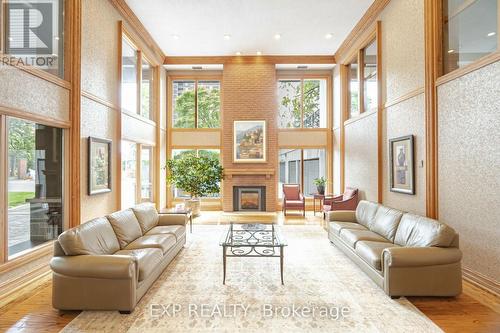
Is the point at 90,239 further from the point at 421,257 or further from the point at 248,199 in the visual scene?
the point at 248,199

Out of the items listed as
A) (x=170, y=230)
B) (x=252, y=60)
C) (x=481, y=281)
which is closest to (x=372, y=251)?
(x=481, y=281)

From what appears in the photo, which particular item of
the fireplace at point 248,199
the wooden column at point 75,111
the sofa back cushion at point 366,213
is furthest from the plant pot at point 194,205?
the sofa back cushion at point 366,213

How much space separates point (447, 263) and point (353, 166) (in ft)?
14.9

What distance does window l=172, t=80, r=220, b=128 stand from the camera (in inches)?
370

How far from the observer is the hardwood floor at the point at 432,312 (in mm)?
2564

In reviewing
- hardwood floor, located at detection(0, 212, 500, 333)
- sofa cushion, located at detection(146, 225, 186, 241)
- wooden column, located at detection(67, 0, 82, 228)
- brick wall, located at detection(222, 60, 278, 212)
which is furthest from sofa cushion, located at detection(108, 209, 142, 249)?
brick wall, located at detection(222, 60, 278, 212)

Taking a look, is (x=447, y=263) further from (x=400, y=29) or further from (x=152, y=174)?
(x=152, y=174)

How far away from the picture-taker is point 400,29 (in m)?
5.08

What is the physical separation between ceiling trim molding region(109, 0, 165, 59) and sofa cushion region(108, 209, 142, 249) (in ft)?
14.0

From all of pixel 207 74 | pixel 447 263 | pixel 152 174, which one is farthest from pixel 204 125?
pixel 447 263

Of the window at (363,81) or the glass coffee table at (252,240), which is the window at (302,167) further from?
the glass coffee table at (252,240)

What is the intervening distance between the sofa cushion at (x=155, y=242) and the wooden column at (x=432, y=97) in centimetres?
391

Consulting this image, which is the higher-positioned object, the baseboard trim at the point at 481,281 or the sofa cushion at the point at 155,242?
the sofa cushion at the point at 155,242
